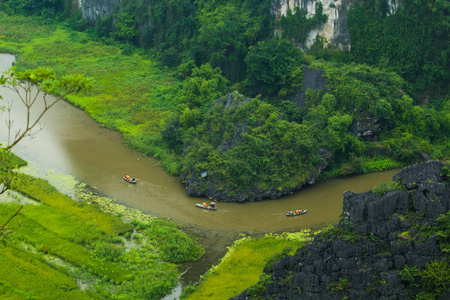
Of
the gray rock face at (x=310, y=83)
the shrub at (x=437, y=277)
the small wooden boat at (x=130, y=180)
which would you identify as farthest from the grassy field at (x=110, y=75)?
the shrub at (x=437, y=277)

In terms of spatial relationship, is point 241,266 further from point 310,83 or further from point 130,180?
point 310,83

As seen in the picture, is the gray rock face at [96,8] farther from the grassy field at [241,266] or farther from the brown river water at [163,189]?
the grassy field at [241,266]

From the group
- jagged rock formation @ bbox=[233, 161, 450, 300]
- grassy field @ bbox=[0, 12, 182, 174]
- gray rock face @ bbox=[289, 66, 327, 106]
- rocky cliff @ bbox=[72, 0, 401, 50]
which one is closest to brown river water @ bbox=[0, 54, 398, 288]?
grassy field @ bbox=[0, 12, 182, 174]

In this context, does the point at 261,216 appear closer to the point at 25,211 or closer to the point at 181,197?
the point at 181,197

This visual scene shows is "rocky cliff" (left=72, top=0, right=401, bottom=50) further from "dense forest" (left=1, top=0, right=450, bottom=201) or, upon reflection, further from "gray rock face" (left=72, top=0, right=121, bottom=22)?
"gray rock face" (left=72, top=0, right=121, bottom=22)

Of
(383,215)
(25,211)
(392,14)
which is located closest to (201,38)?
(392,14)
